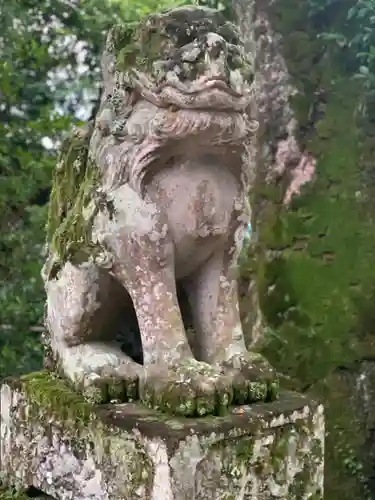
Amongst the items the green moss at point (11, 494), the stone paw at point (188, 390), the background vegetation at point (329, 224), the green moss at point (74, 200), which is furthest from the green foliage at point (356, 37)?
the green moss at point (11, 494)

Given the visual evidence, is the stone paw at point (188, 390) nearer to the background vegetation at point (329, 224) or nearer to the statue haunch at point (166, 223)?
the statue haunch at point (166, 223)

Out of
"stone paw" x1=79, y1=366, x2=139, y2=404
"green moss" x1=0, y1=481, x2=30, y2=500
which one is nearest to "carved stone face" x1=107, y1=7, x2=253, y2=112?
"stone paw" x1=79, y1=366, x2=139, y2=404

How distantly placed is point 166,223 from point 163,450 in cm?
41

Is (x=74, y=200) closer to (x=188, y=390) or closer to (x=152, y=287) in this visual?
(x=152, y=287)

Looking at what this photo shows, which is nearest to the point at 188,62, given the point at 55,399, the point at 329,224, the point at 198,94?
the point at 198,94

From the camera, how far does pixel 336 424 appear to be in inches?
100

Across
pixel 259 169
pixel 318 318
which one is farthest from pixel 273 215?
pixel 318 318

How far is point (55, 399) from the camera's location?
1440 mm

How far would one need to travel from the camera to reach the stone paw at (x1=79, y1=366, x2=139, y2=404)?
1345 mm

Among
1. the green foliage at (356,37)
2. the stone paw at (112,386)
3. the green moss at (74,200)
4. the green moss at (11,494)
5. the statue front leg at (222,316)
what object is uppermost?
the green foliage at (356,37)

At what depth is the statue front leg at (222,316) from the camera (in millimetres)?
1399

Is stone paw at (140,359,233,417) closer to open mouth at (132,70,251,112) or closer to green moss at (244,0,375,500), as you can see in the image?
open mouth at (132,70,251,112)

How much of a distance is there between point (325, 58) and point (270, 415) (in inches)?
65.0

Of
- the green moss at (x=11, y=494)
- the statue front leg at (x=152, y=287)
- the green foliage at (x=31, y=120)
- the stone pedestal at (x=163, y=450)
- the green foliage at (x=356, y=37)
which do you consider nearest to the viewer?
the stone pedestal at (x=163, y=450)
